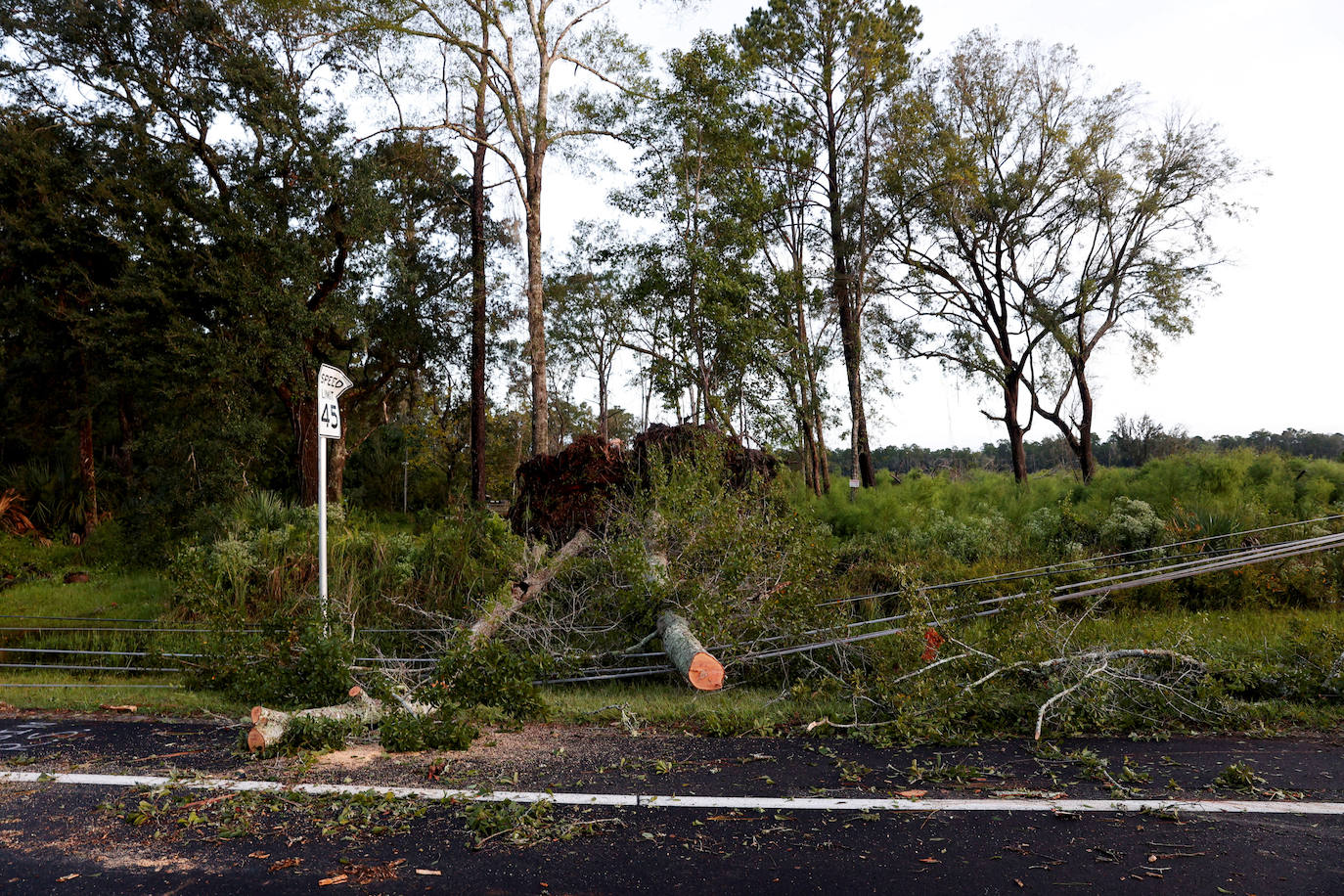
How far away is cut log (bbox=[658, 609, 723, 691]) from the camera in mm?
6738

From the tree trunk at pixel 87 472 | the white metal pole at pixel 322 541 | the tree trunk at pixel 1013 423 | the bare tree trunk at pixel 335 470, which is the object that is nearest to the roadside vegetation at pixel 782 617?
the white metal pole at pixel 322 541

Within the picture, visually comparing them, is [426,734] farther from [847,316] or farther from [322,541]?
[847,316]

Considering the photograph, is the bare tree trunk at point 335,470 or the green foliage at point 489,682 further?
the bare tree trunk at point 335,470

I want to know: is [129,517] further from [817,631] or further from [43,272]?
[817,631]

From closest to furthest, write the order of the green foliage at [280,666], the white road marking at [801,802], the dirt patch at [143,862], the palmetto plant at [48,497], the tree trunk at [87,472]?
the dirt patch at [143,862], the white road marking at [801,802], the green foliage at [280,666], the palmetto plant at [48,497], the tree trunk at [87,472]

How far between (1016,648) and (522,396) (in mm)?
32394

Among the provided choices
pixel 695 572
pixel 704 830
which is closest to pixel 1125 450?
pixel 695 572

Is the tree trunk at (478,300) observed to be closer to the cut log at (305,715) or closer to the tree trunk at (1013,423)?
the cut log at (305,715)

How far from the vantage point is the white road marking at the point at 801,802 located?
429cm

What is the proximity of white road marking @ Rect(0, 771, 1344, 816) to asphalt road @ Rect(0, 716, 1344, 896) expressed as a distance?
0.29ft

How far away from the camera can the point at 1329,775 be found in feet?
15.7

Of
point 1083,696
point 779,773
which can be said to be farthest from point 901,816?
point 1083,696

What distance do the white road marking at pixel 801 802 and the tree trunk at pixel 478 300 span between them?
1508 cm

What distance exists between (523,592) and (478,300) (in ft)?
40.2
